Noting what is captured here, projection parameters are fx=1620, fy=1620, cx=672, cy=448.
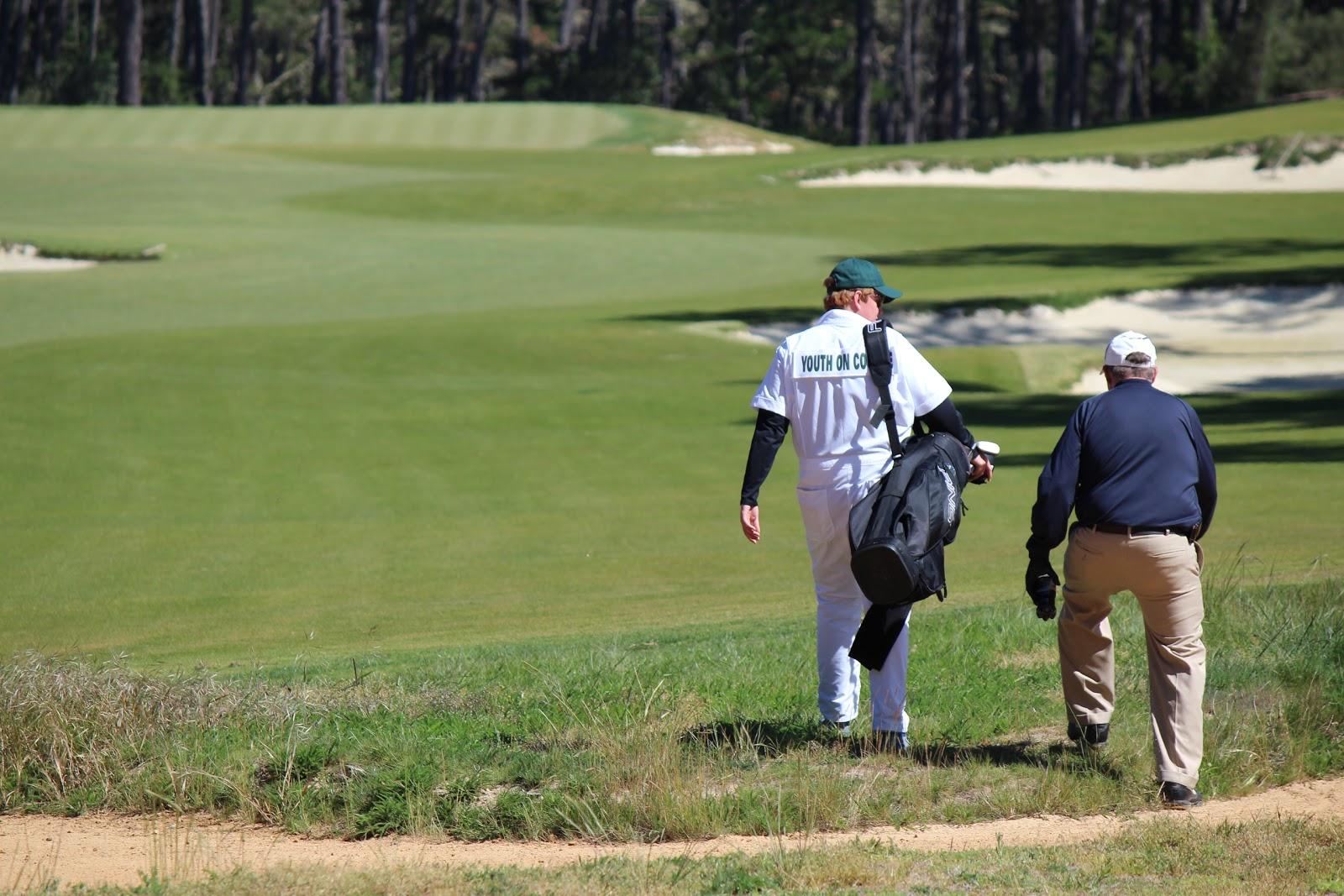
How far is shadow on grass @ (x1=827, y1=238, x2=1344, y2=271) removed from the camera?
35.8 meters

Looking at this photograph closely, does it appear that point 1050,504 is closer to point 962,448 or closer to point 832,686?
point 962,448

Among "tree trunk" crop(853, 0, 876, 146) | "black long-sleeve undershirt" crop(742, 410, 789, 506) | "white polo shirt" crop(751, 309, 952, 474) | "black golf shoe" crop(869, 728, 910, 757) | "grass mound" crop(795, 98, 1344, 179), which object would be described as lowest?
"black golf shoe" crop(869, 728, 910, 757)

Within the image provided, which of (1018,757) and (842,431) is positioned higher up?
(842,431)

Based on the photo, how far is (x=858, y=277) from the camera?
6.96 m

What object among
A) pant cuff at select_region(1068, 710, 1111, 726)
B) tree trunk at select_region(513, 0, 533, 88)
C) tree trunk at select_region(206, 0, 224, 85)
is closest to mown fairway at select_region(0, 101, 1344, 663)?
pant cuff at select_region(1068, 710, 1111, 726)

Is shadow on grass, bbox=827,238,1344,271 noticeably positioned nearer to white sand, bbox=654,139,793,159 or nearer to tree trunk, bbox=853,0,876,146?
white sand, bbox=654,139,793,159

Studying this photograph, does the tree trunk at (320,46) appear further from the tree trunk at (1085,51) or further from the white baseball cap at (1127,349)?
the white baseball cap at (1127,349)

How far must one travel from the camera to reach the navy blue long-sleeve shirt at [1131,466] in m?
6.38

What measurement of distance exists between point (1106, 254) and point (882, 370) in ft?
105

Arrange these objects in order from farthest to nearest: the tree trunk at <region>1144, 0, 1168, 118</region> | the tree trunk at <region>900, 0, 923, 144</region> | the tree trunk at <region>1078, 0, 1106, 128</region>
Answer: the tree trunk at <region>900, 0, 923, 144</region> < the tree trunk at <region>1144, 0, 1168, 118</region> < the tree trunk at <region>1078, 0, 1106, 128</region>

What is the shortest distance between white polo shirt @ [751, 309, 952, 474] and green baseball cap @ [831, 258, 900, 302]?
160 millimetres

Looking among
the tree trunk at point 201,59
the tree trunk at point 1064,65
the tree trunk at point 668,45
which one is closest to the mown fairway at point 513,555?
the tree trunk at point 1064,65

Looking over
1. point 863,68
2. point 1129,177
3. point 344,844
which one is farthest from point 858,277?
point 863,68

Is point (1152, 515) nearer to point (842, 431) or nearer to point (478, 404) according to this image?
point (842, 431)
